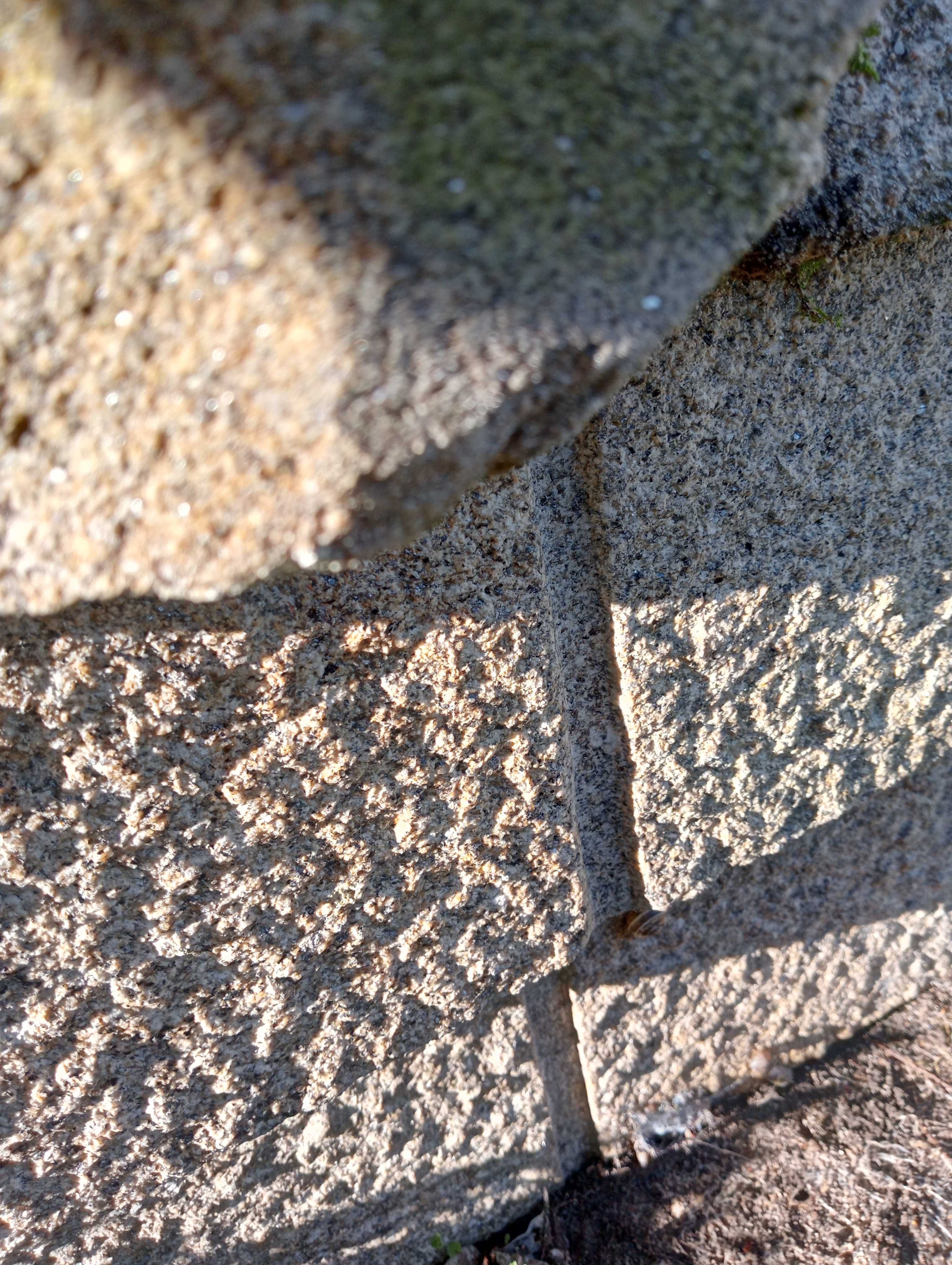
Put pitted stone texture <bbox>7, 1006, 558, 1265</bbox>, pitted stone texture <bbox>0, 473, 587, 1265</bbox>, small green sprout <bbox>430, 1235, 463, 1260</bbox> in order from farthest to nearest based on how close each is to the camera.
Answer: small green sprout <bbox>430, 1235, 463, 1260</bbox>, pitted stone texture <bbox>7, 1006, 558, 1265</bbox>, pitted stone texture <bbox>0, 473, 587, 1265</bbox>

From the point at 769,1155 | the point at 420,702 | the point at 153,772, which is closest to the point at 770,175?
the point at 420,702

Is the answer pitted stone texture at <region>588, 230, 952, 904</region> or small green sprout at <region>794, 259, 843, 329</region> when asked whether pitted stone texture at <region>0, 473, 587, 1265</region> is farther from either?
small green sprout at <region>794, 259, 843, 329</region>

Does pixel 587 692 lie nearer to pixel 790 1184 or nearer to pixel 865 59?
pixel 865 59

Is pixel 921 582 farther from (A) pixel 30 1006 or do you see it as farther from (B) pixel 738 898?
(A) pixel 30 1006

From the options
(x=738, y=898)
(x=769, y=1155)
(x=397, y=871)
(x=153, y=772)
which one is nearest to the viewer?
(x=153, y=772)

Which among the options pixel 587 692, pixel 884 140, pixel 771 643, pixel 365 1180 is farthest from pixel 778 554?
pixel 365 1180

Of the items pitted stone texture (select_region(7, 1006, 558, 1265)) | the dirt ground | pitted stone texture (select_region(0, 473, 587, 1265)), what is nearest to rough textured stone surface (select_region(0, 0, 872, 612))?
pitted stone texture (select_region(0, 473, 587, 1265))
